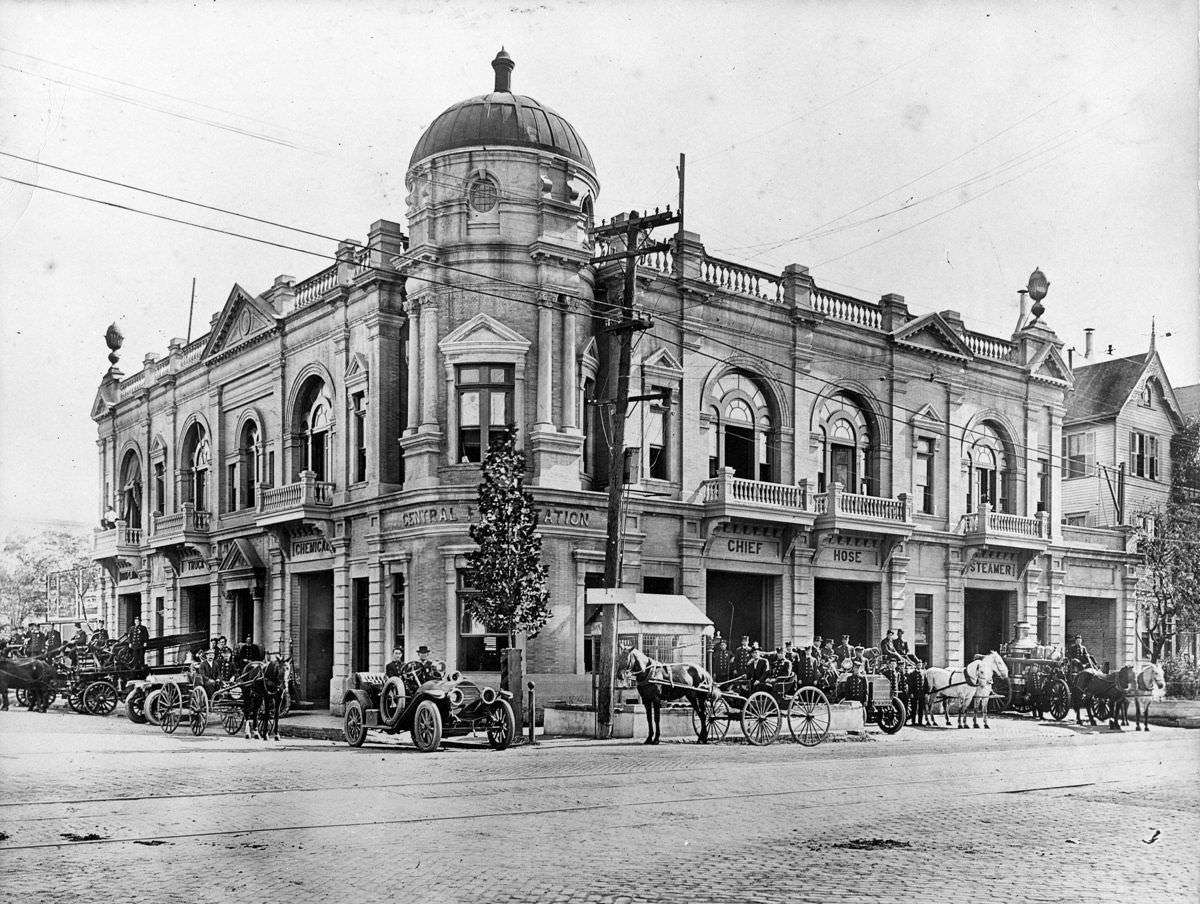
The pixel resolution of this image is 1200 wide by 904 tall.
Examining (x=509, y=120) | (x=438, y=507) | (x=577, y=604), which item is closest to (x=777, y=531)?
(x=577, y=604)

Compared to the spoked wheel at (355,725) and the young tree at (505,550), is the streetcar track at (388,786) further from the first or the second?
the young tree at (505,550)

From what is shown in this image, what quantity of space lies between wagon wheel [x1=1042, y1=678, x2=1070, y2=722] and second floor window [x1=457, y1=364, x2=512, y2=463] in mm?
14193

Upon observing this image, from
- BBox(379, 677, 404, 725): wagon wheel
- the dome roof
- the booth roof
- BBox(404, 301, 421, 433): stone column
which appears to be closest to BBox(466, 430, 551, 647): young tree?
the booth roof

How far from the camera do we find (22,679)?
88.6 feet

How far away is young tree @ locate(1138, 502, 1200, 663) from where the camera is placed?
85.9ft

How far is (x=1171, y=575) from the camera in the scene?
30016 mm

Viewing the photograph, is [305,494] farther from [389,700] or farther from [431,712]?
[431,712]

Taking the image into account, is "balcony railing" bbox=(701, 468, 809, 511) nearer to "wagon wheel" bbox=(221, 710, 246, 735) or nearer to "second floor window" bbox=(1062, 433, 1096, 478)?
"wagon wheel" bbox=(221, 710, 246, 735)

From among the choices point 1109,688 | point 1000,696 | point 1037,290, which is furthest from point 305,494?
point 1037,290

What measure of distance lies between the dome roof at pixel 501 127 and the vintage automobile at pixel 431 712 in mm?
12988

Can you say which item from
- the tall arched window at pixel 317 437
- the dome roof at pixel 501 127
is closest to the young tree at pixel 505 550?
the dome roof at pixel 501 127

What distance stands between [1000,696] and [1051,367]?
579 inches

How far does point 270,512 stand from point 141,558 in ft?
38.7

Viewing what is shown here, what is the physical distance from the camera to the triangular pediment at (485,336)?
86.5ft
